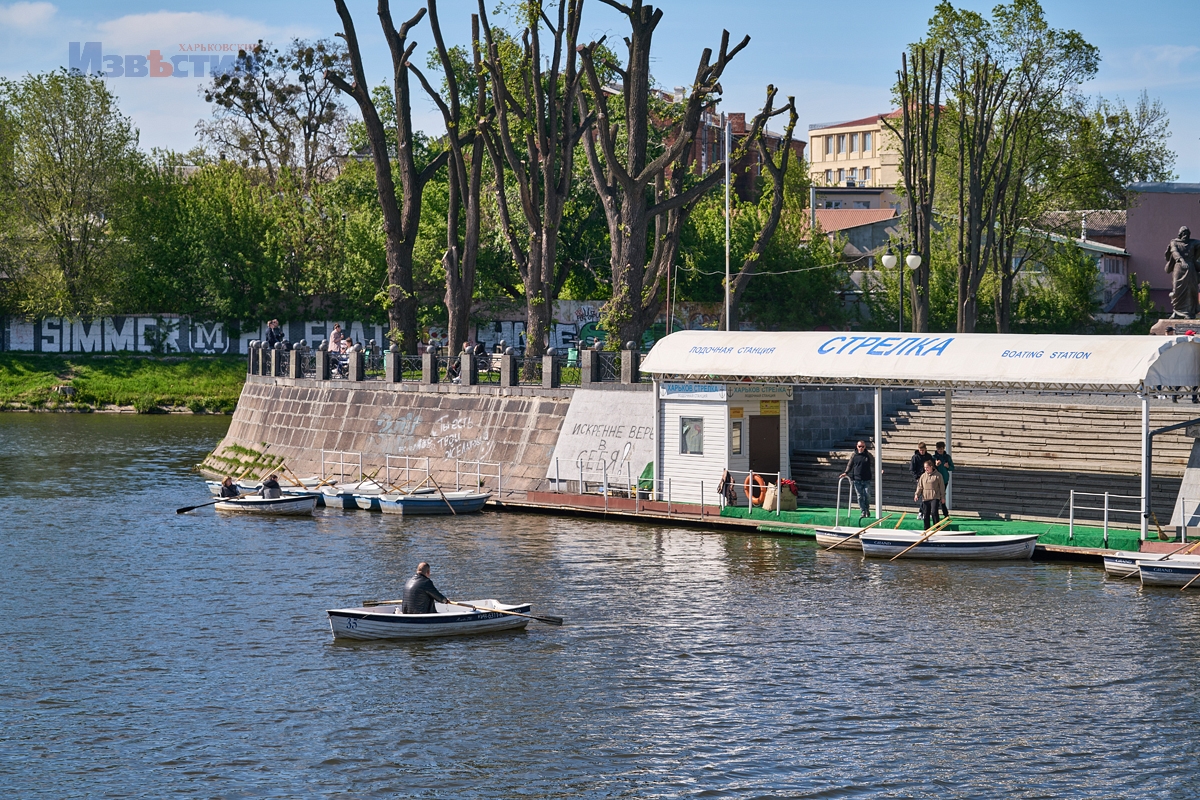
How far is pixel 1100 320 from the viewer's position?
262 ft

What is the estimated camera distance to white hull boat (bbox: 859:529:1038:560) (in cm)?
3002

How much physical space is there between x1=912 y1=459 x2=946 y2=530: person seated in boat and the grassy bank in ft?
178

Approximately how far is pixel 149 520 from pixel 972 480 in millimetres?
21951

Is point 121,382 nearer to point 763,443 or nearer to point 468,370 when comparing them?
point 468,370

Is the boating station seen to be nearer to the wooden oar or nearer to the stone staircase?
the stone staircase

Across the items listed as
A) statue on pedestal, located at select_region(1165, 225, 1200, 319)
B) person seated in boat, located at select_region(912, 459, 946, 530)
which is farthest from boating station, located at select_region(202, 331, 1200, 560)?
statue on pedestal, located at select_region(1165, 225, 1200, 319)

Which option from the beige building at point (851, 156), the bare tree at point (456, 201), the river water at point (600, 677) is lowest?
the river water at point (600, 677)

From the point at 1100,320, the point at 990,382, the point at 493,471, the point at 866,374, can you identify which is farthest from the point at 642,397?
the point at 1100,320

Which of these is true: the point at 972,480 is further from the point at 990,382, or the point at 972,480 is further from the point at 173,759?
the point at 173,759

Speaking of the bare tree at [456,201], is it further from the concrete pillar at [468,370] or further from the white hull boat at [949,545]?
the white hull boat at [949,545]

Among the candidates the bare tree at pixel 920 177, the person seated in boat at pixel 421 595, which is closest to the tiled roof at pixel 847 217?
the bare tree at pixel 920 177

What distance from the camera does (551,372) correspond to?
4350 centimetres

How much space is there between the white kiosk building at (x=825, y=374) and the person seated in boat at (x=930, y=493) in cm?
160

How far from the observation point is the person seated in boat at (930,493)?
104 ft
